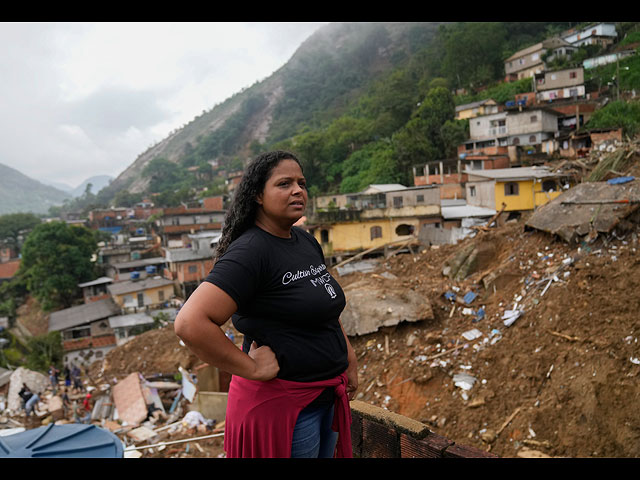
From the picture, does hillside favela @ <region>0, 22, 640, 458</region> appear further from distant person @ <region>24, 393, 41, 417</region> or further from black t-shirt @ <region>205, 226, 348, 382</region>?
black t-shirt @ <region>205, 226, 348, 382</region>

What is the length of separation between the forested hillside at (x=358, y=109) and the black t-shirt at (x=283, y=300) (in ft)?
6.29

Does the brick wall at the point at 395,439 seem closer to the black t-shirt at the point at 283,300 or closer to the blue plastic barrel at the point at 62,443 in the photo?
the black t-shirt at the point at 283,300

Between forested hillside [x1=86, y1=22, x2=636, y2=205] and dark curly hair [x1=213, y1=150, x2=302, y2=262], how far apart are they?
1.68 m

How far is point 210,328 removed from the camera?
1.34 meters

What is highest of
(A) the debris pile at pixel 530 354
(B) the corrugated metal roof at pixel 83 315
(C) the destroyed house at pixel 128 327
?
(A) the debris pile at pixel 530 354

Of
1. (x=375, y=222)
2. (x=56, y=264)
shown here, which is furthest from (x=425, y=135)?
(x=56, y=264)

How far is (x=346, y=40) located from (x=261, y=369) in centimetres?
12980

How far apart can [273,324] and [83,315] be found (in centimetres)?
2379

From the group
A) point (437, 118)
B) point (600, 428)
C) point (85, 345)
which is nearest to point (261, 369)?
point (600, 428)

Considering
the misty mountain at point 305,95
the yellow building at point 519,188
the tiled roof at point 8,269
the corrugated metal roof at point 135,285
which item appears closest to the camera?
the yellow building at point 519,188

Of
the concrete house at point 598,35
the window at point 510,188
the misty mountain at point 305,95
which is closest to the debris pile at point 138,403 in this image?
the window at point 510,188

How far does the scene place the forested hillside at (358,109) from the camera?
106 ft

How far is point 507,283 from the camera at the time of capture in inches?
305

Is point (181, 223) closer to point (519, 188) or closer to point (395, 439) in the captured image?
point (519, 188)
